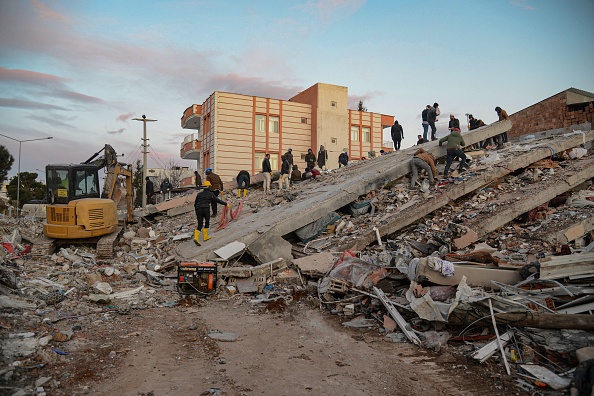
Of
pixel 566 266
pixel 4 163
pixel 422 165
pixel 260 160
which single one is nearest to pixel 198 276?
pixel 566 266

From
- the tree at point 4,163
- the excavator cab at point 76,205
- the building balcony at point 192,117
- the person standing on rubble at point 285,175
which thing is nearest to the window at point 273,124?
the building balcony at point 192,117

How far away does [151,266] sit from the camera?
9.17 m

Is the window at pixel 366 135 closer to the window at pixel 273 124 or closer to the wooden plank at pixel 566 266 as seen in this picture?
the window at pixel 273 124

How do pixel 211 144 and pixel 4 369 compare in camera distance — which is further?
pixel 211 144

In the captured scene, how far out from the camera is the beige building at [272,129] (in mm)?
27344

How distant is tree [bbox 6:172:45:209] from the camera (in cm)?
3693

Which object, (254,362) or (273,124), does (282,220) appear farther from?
(273,124)

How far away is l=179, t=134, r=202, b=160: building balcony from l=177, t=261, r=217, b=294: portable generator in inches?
977

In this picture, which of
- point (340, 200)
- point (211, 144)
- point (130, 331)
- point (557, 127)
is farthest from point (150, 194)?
point (557, 127)

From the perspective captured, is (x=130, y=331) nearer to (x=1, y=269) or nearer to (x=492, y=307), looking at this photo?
(x=1, y=269)

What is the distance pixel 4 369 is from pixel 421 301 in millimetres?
4743

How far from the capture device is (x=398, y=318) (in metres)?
5.27

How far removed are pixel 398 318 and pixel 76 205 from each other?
918 centimetres

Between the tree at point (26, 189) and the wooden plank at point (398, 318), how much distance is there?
4074cm
